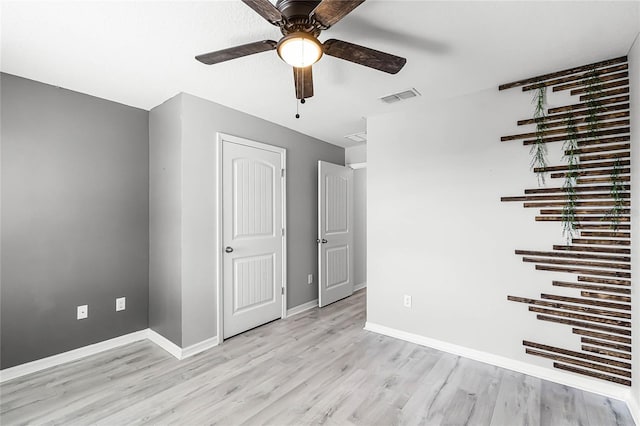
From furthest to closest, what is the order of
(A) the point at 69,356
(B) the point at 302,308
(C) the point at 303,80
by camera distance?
(B) the point at 302,308 → (A) the point at 69,356 → (C) the point at 303,80

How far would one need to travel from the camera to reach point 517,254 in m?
2.47

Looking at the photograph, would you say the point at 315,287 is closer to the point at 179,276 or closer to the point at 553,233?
the point at 179,276

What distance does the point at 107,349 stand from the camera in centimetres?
283

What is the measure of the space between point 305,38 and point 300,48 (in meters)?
0.06


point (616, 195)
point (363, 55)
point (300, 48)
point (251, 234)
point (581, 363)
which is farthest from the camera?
point (251, 234)

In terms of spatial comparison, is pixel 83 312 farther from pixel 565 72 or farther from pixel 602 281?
pixel 565 72

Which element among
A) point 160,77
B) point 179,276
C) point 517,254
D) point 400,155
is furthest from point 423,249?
point 160,77

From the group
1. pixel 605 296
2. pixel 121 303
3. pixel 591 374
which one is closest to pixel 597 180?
pixel 605 296

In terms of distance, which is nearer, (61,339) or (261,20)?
(261,20)

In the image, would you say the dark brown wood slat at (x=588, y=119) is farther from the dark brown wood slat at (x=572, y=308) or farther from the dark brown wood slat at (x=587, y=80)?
the dark brown wood slat at (x=572, y=308)

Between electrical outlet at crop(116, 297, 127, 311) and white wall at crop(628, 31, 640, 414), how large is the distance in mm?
4083

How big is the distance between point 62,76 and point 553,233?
4.10m

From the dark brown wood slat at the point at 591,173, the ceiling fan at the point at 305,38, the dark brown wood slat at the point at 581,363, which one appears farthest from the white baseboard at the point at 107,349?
the dark brown wood slat at the point at 591,173

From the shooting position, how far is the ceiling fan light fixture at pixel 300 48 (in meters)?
1.40
